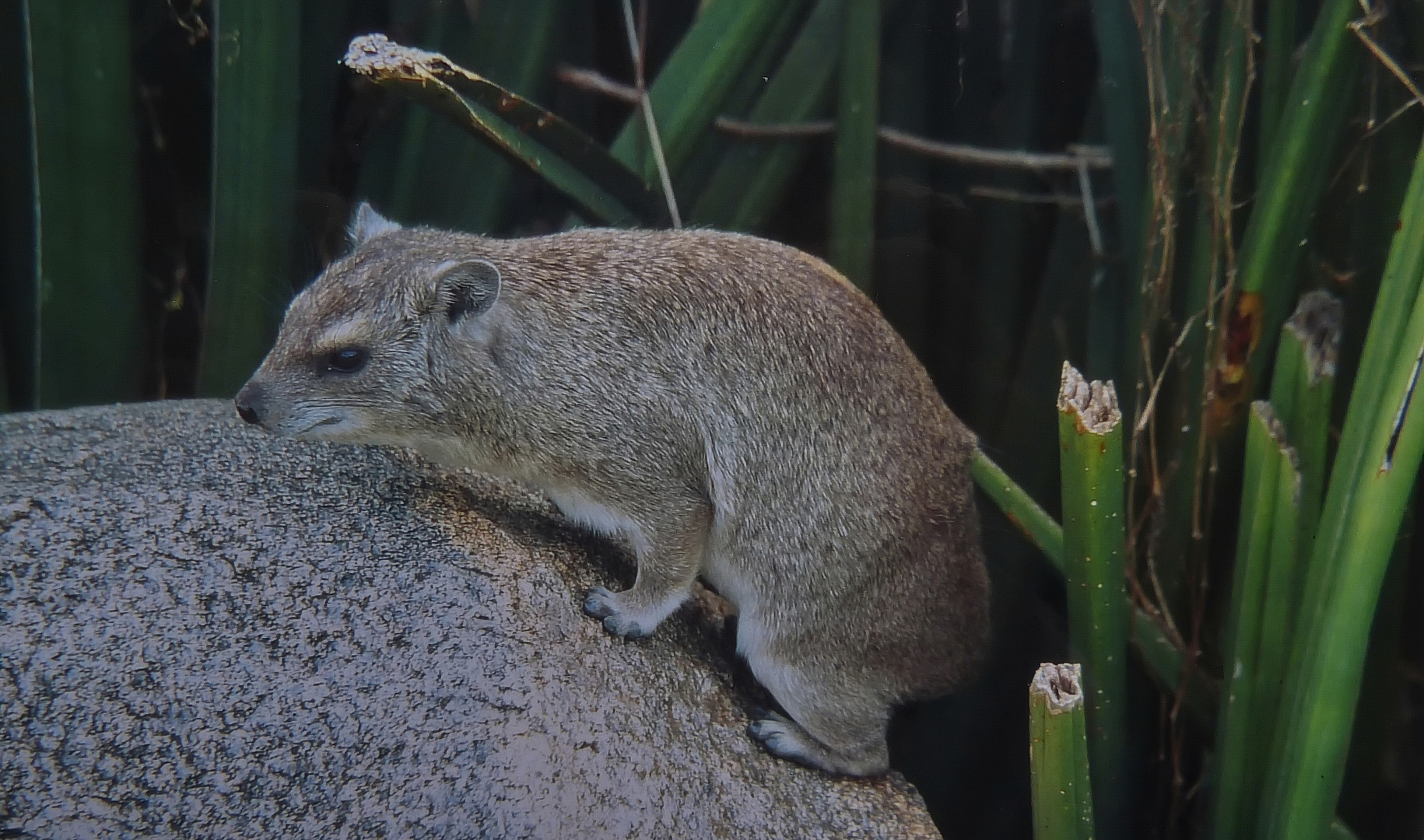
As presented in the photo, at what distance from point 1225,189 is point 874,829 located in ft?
5.44

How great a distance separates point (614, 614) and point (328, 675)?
23.9 inches

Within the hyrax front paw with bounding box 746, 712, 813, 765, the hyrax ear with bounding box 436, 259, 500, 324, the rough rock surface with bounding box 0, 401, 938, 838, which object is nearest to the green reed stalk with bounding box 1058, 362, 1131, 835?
the rough rock surface with bounding box 0, 401, 938, 838

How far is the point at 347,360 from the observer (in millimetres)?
2400

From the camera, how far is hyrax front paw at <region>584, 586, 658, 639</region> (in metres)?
2.39

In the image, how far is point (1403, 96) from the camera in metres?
2.59

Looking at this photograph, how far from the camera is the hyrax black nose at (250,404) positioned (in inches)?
90.4

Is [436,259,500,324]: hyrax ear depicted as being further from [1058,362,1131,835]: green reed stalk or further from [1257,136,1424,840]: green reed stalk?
[1257,136,1424,840]: green reed stalk

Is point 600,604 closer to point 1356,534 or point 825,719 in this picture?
point 825,719

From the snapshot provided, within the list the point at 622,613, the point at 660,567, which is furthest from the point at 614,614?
the point at 660,567

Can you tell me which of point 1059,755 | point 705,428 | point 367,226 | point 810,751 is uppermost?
point 367,226

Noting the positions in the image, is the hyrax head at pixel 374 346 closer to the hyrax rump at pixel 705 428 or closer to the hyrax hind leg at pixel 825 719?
the hyrax rump at pixel 705 428

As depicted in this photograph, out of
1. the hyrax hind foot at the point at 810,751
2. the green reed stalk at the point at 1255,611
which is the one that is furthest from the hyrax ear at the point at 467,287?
the green reed stalk at the point at 1255,611

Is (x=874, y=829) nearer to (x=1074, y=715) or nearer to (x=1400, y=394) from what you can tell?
(x=1074, y=715)

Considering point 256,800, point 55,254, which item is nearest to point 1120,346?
point 256,800
